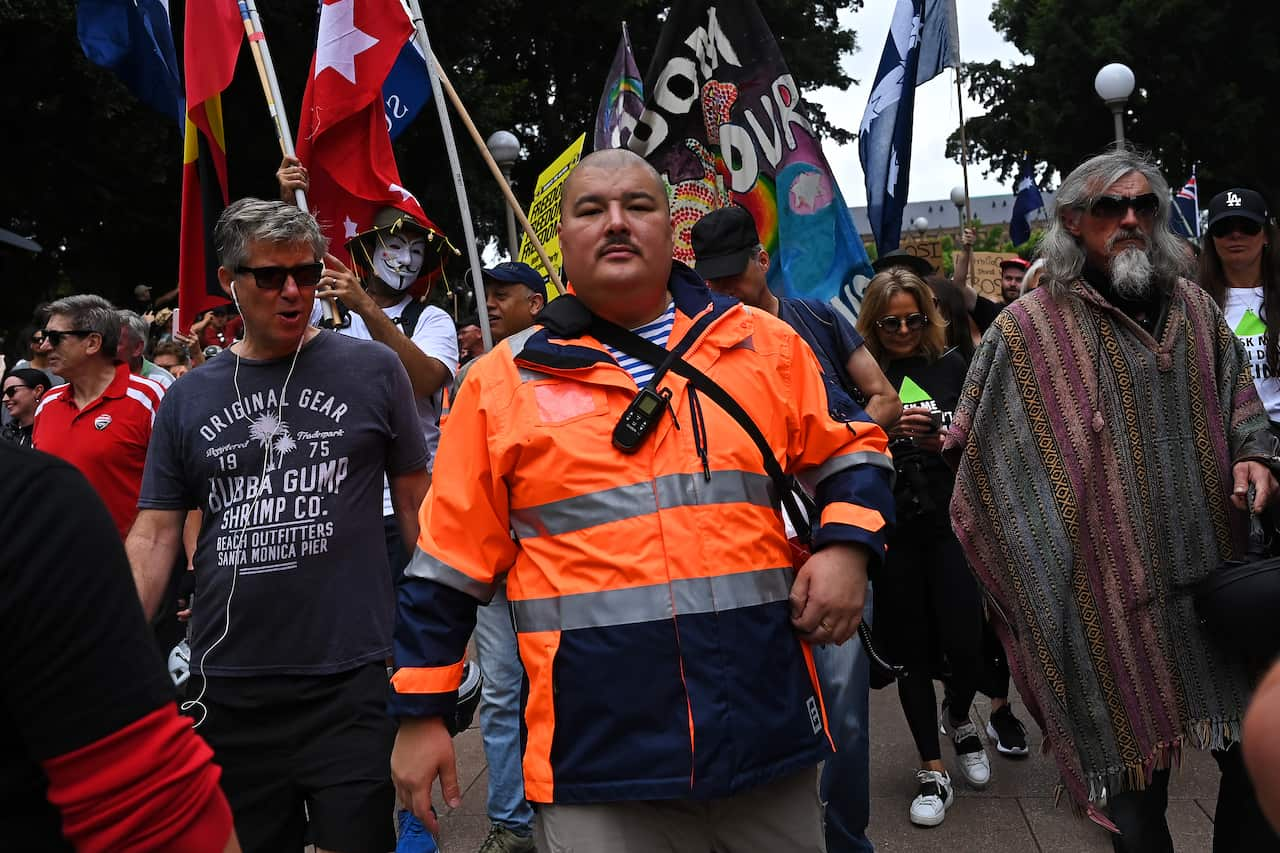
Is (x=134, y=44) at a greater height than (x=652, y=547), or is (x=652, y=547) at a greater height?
(x=134, y=44)

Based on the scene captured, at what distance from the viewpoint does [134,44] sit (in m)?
5.94

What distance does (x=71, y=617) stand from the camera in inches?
53.9

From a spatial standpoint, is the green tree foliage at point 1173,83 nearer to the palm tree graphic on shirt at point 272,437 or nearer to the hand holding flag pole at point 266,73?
the hand holding flag pole at point 266,73

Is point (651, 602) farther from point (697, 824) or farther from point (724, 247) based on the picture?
point (724, 247)

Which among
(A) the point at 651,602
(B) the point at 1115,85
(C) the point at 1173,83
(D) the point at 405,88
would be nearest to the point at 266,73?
(D) the point at 405,88

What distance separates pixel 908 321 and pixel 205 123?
3005 mm

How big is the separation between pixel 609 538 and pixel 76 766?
3.72ft

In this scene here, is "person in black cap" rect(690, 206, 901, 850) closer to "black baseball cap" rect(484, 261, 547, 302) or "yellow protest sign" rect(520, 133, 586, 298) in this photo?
"black baseball cap" rect(484, 261, 547, 302)

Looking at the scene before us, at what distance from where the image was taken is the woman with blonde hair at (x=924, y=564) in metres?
4.82

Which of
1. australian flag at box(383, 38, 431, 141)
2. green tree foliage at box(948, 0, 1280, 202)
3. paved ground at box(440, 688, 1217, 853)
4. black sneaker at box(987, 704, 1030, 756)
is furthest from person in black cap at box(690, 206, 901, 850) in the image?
green tree foliage at box(948, 0, 1280, 202)

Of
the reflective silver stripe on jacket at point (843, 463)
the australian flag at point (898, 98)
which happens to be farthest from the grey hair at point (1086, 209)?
the australian flag at point (898, 98)

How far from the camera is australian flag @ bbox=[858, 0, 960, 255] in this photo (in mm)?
6992

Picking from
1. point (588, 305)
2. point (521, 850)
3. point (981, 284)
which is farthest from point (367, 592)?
point (981, 284)

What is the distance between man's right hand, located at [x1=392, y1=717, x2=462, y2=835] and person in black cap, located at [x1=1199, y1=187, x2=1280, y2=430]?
369 centimetres
